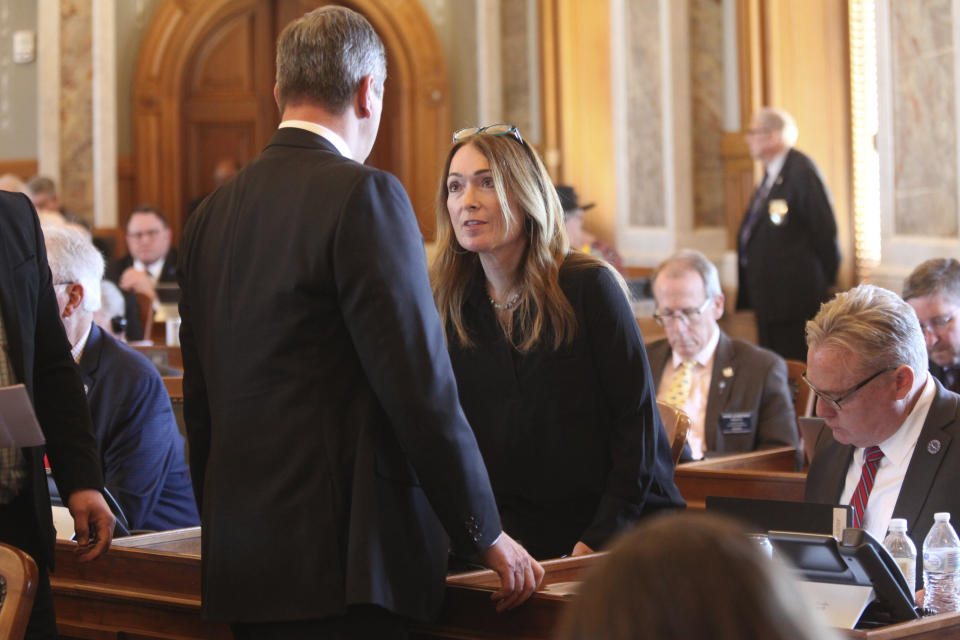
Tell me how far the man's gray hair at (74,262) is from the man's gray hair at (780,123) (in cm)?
463

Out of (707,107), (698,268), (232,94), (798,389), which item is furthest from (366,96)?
(232,94)

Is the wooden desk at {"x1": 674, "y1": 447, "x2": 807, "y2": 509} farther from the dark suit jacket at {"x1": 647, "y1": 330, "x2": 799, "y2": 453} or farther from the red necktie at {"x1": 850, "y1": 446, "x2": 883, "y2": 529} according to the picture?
the red necktie at {"x1": 850, "y1": 446, "x2": 883, "y2": 529}

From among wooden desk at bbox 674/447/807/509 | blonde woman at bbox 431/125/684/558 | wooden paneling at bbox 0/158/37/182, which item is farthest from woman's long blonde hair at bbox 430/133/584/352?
wooden paneling at bbox 0/158/37/182

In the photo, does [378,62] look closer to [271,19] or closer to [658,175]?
[658,175]

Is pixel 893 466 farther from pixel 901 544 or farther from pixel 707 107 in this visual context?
pixel 707 107

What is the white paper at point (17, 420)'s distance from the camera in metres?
1.97

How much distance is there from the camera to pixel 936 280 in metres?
4.01

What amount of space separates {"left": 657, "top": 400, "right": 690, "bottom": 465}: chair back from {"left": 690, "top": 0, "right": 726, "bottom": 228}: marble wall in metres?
5.68

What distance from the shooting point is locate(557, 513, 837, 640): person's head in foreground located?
899 mm

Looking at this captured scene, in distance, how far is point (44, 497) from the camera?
2219 millimetres

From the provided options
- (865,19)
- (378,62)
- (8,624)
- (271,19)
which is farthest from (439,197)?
(271,19)

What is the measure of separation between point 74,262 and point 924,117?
428 centimetres

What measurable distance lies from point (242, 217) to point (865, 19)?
6.50 meters

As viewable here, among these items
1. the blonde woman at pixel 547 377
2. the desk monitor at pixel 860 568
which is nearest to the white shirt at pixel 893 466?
the blonde woman at pixel 547 377
